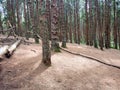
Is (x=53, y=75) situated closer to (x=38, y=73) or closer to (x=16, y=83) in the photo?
(x=38, y=73)

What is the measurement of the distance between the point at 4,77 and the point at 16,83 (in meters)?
0.81

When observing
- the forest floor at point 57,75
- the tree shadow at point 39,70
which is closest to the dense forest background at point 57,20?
the tree shadow at point 39,70

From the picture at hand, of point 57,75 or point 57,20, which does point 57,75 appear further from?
point 57,20

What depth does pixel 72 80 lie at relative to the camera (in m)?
8.59

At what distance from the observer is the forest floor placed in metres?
8.09

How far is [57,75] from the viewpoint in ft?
28.8

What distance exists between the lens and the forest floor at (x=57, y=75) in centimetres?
809

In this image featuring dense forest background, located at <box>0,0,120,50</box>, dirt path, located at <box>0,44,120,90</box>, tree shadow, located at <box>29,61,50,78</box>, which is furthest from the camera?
dense forest background, located at <box>0,0,120,50</box>

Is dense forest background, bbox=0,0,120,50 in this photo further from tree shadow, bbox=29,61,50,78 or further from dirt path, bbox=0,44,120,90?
dirt path, bbox=0,44,120,90

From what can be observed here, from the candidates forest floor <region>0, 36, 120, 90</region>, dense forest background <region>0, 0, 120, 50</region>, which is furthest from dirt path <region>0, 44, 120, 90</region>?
dense forest background <region>0, 0, 120, 50</region>

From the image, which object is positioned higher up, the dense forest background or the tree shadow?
the dense forest background

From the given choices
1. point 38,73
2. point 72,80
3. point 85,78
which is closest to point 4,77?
point 38,73

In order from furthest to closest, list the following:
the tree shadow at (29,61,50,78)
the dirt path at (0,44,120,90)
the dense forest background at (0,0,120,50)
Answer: the dense forest background at (0,0,120,50) → the tree shadow at (29,61,50,78) → the dirt path at (0,44,120,90)

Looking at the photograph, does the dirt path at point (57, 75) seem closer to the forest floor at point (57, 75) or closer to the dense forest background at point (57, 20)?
the forest floor at point (57, 75)
